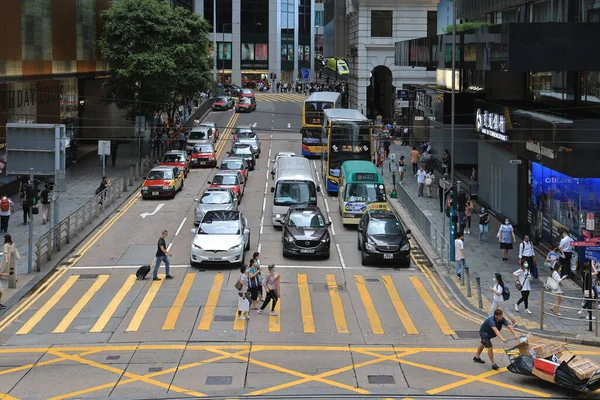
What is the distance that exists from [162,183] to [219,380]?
1042 inches

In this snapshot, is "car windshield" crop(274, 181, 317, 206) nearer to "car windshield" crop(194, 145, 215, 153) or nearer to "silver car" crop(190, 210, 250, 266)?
"silver car" crop(190, 210, 250, 266)

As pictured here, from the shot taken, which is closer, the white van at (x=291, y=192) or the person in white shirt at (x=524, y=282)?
the person in white shirt at (x=524, y=282)

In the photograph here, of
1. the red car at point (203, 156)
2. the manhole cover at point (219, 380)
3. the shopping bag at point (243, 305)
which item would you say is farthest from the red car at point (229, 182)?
the manhole cover at point (219, 380)

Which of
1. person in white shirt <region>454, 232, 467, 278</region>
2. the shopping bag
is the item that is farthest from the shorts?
person in white shirt <region>454, 232, 467, 278</region>

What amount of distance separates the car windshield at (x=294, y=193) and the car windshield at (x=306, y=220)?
466 centimetres

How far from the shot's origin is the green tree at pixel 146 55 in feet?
177

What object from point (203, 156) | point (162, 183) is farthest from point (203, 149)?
point (162, 183)

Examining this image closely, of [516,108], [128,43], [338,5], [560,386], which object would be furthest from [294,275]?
[338,5]

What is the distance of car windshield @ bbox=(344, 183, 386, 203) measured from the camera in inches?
1455

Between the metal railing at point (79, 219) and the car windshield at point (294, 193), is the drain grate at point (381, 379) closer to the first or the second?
the metal railing at point (79, 219)

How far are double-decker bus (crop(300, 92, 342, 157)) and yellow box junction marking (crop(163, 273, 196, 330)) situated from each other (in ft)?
98.2

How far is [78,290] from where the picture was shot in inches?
1056

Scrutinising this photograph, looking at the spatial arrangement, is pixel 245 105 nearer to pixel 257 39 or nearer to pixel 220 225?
pixel 257 39

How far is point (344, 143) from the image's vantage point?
45250 mm
